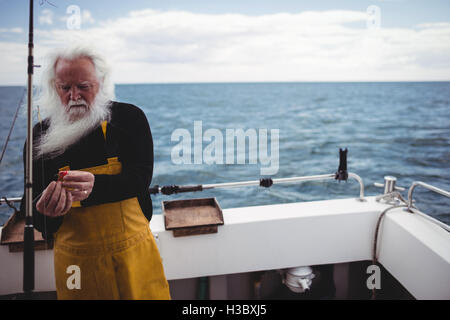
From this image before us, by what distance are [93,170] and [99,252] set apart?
0.84 feet

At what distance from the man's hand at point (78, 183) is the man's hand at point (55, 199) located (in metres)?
0.02

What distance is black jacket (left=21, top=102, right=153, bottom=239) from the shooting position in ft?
3.22

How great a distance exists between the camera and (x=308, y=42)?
4106cm

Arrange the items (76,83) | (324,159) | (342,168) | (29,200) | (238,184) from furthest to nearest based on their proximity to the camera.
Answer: (324,159)
(342,168)
(238,184)
(76,83)
(29,200)

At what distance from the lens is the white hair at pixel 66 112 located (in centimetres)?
98

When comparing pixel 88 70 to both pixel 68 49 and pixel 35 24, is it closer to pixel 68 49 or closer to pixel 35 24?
pixel 68 49

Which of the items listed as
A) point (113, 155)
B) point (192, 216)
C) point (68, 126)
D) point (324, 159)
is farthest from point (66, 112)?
point (324, 159)

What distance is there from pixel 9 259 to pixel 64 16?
127 cm

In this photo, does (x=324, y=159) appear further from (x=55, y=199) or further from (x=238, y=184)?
(x=55, y=199)

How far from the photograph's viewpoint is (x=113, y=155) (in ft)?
3.42

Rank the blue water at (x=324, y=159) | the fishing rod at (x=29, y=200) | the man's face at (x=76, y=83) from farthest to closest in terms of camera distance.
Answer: the blue water at (x=324, y=159) < the man's face at (x=76, y=83) < the fishing rod at (x=29, y=200)

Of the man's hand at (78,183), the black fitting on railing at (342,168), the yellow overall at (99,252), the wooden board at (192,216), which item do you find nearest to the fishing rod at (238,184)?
the black fitting on railing at (342,168)

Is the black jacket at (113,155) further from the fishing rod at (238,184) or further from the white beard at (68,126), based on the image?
the fishing rod at (238,184)
